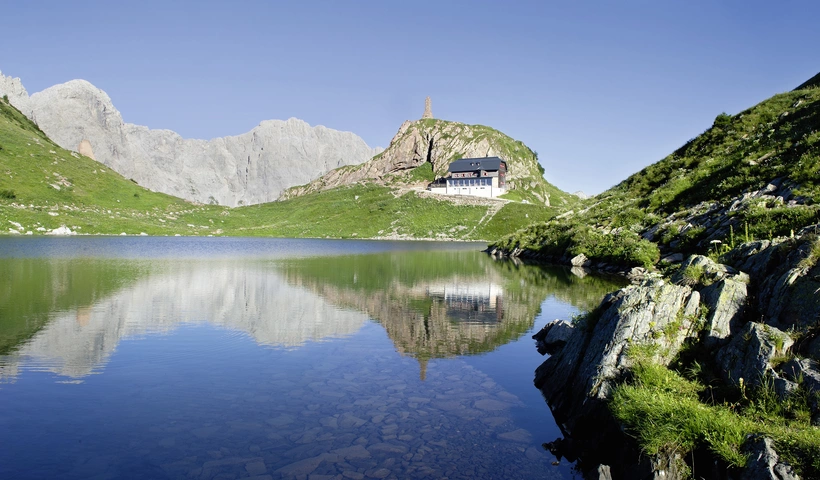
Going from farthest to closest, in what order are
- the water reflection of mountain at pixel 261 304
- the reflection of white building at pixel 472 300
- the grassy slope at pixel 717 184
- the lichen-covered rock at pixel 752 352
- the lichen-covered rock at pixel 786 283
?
the grassy slope at pixel 717 184 < the reflection of white building at pixel 472 300 < the water reflection of mountain at pixel 261 304 < the lichen-covered rock at pixel 786 283 < the lichen-covered rock at pixel 752 352

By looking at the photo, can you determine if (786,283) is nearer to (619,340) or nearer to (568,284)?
(619,340)

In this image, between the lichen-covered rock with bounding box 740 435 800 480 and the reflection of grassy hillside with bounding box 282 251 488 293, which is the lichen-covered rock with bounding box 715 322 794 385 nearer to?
the lichen-covered rock with bounding box 740 435 800 480

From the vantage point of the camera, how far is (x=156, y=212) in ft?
511

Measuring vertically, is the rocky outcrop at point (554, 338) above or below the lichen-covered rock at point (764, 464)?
below

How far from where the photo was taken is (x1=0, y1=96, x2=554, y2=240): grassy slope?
427 ft

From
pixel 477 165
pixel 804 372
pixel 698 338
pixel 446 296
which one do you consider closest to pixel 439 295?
pixel 446 296

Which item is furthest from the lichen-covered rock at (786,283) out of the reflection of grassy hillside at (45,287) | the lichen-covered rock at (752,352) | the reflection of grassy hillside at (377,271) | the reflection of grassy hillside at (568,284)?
the reflection of grassy hillside at (377,271)

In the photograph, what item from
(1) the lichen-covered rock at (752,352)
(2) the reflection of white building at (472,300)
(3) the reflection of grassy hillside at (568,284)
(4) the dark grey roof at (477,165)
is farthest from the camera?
(4) the dark grey roof at (477,165)

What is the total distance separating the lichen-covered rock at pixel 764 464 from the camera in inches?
350

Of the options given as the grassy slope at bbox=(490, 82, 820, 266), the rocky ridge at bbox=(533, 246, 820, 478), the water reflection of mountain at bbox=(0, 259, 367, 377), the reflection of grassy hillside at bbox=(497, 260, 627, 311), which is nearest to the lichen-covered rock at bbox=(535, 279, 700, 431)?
the rocky ridge at bbox=(533, 246, 820, 478)

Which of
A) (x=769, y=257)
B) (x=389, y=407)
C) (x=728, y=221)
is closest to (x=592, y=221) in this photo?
(x=728, y=221)

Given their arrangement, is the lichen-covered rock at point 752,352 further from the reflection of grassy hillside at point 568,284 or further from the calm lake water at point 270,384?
the reflection of grassy hillside at point 568,284

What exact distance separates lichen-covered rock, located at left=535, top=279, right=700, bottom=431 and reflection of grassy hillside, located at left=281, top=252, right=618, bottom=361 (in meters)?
6.92

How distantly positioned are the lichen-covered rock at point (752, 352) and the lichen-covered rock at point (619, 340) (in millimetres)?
1516
